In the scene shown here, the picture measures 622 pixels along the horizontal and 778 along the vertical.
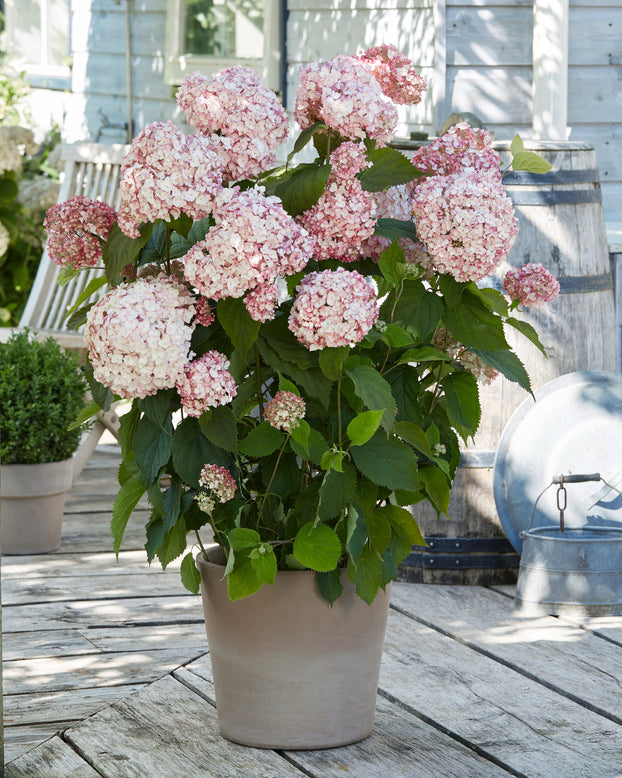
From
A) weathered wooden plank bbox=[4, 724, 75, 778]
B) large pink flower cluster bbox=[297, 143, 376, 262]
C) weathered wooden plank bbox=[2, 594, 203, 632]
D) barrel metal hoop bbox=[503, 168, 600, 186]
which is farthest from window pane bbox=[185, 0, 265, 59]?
weathered wooden plank bbox=[4, 724, 75, 778]

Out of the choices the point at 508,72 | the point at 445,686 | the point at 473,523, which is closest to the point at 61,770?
the point at 445,686

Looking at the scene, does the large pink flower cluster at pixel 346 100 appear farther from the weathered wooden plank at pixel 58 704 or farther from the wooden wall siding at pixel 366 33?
the wooden wall siding at pixel 366 33

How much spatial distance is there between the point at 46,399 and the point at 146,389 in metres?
1.68

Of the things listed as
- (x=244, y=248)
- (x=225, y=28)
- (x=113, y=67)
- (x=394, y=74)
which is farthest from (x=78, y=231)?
(x=113, y=67)

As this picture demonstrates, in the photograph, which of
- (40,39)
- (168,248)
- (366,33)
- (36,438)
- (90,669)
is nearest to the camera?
(168,248)

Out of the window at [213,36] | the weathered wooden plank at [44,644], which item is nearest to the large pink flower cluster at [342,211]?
the weathered wooden plank at [44,644]

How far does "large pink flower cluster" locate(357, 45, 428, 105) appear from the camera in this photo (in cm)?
201

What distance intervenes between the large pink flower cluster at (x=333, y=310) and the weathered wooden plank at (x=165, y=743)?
0.76 meters

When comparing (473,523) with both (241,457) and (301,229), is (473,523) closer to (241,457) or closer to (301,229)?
(241,457)

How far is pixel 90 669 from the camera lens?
2559 mm

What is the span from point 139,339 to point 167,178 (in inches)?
9.4

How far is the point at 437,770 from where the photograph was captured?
79.9 inches

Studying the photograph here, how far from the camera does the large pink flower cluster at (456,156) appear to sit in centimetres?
198

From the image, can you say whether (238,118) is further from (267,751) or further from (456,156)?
(267,751)
